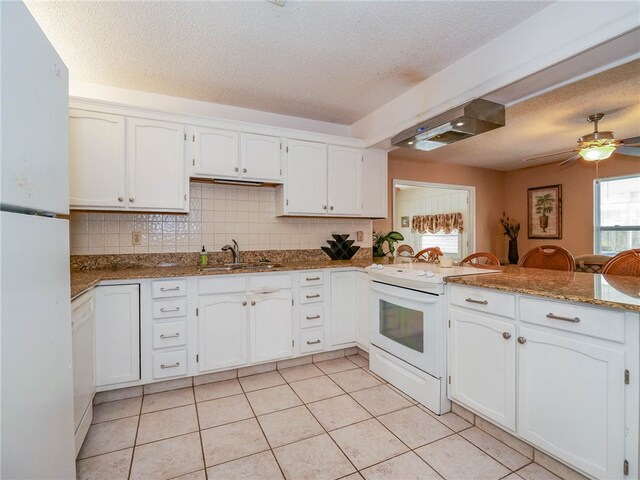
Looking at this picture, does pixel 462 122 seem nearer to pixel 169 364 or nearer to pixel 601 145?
pixel 601 145

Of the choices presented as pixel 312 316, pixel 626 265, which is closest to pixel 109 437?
pixel 312 316

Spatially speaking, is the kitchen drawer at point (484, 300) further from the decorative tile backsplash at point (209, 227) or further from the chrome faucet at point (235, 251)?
the chrome faucet at point (235, 251)

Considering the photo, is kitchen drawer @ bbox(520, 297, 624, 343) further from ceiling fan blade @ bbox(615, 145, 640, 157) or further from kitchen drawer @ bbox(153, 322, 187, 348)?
ceiling fan blade @ bbox(615, 145, 640, 157)

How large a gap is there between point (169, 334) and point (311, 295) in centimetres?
116

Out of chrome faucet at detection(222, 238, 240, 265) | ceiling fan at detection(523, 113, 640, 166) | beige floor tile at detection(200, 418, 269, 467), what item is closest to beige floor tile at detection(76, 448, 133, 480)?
beige floor tile at detection(200, 418, 269, 467)

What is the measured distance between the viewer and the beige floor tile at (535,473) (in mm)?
1476

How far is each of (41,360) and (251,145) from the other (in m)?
2.23

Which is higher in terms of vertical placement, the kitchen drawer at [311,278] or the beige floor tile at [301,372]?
the kitchen drawer at [311,278]

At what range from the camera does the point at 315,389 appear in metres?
2.35

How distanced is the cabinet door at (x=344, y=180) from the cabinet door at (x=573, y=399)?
200 centimetres

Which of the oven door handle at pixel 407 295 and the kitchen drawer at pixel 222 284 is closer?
the oven door handle at pixel 407 295

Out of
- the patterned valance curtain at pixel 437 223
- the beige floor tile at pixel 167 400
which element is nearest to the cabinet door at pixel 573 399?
the beige floor tile at pixel 167 400

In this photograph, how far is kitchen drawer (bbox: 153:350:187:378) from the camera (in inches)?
88.8

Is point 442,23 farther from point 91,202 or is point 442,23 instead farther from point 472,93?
point 91,202
